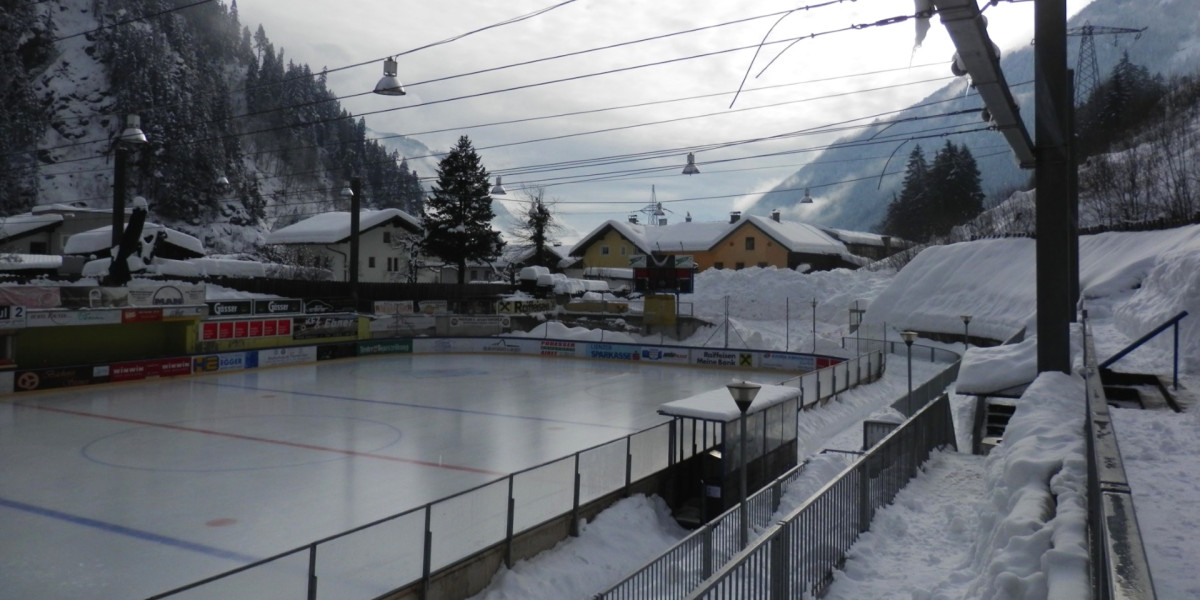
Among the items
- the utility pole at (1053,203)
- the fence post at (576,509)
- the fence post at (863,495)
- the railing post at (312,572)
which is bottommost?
the fence post at (576,509)

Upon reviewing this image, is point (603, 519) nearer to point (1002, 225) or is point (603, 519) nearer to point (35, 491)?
point (35, 491)

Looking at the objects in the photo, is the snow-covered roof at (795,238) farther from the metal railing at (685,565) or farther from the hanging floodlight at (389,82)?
the metal railing at (685,565)

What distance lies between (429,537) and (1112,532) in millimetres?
6547

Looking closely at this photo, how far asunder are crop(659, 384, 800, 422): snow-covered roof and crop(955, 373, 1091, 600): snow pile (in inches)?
215

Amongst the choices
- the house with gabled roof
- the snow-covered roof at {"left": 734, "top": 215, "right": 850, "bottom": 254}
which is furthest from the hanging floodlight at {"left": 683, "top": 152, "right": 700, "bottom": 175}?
the snow-covered roof at {"left": 734, "top": 215, "right": 850, "bottom": 254}

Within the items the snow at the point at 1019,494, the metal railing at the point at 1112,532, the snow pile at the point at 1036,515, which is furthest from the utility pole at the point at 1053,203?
the metal railing at the point at 1112,532

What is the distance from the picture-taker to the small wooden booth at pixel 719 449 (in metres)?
13.3

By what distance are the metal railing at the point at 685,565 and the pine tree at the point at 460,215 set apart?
4953 cm

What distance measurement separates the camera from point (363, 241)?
208 feet

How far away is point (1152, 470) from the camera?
648 cm

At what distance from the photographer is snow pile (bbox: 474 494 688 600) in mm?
9398

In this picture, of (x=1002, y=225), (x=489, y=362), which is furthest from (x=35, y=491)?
(x=1002, y=225)

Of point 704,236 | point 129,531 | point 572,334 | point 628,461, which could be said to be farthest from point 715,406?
point 704,236

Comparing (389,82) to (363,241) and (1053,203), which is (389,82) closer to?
(1053,203)
